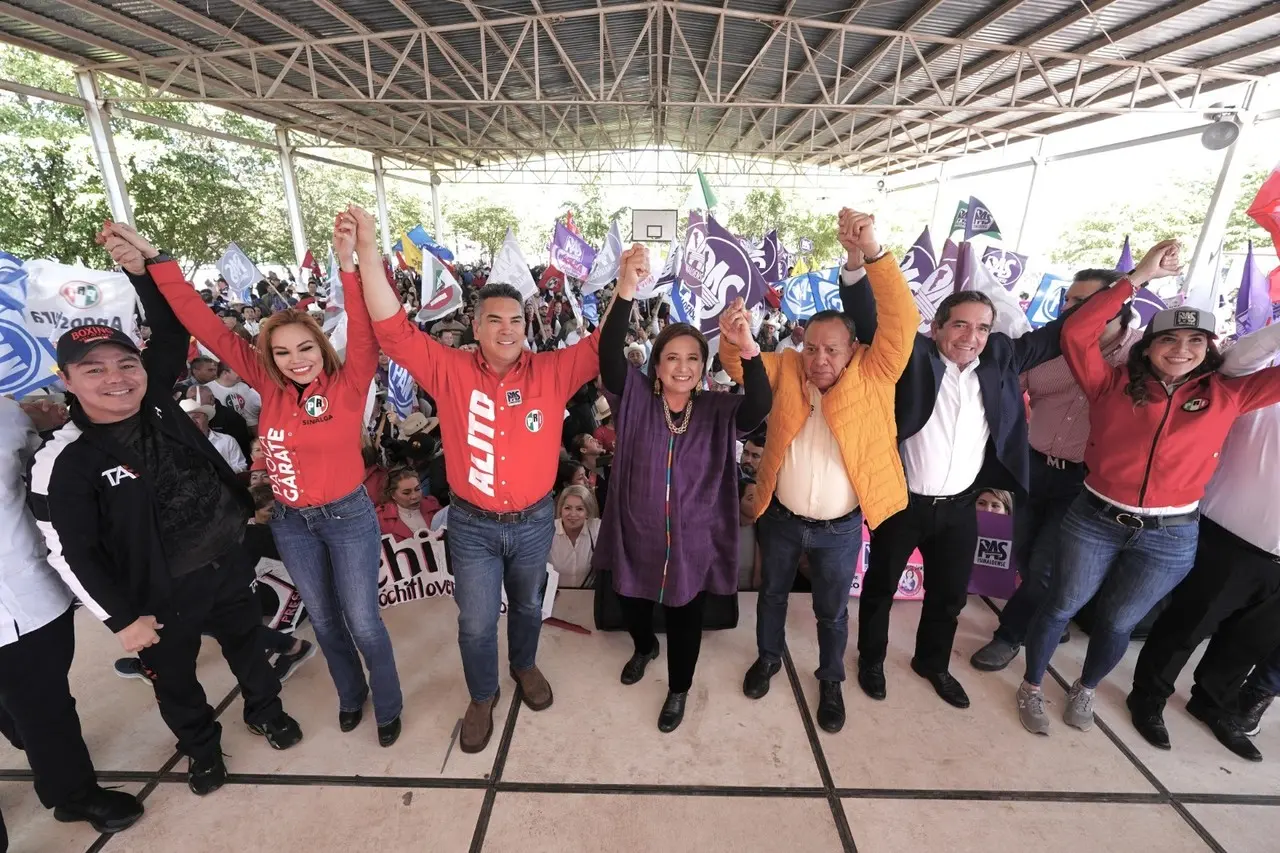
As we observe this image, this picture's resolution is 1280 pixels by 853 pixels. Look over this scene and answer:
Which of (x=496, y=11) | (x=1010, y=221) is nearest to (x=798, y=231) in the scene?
(x=1010, y=221)

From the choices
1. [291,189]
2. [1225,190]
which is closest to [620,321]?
[1225,190]

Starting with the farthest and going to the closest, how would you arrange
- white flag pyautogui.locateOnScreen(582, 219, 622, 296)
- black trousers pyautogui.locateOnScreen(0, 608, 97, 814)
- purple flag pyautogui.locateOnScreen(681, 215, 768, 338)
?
1. white flag pyautogui.locateOnScreen(582, 219, 622, 296)
2. purple flag pyautogui.locateOnScreen(681, 215, 768, 338)
3. black trousers pyautogui.locateOnScreen(0, 608, 97, 814)

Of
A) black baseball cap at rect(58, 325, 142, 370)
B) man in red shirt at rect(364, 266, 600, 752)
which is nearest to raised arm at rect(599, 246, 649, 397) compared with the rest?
man in red shirt at rect(364, 266, 600, 752)

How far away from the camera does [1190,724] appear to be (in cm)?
275

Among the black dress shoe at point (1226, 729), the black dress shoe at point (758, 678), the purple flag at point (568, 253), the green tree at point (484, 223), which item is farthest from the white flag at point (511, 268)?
the green tree at point (484, 223)

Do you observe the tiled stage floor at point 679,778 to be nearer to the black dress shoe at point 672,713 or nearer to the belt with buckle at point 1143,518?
the black dress shoe at point 672,713

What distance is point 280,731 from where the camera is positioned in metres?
2.53

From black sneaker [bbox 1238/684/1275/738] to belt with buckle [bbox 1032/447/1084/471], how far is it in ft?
3.90

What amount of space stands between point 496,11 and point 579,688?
11.1 m

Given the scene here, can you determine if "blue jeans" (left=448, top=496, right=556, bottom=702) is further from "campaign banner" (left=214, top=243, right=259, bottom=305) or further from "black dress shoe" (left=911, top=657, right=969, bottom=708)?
"campaign banner" (left=214, top=243, right=259, bottom=305)

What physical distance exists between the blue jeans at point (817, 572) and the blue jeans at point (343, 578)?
1675mm

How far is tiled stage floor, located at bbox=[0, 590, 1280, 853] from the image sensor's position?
2184 mm

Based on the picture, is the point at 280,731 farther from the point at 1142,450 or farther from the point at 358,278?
the point at 1142,450

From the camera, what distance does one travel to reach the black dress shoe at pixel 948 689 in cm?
281
